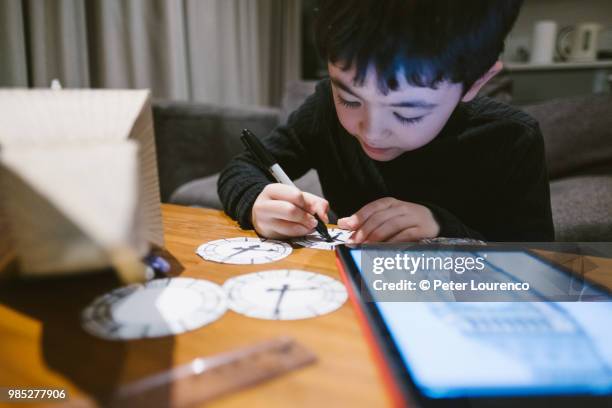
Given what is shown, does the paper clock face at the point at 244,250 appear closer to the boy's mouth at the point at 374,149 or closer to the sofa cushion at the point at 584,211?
the boy's mouth at the point at 374,149

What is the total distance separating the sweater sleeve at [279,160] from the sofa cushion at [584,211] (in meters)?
0.53

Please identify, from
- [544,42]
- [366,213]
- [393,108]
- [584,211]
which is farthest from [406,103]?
[544,42]

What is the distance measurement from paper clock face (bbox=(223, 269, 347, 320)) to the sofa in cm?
68

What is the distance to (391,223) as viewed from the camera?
1.44ft

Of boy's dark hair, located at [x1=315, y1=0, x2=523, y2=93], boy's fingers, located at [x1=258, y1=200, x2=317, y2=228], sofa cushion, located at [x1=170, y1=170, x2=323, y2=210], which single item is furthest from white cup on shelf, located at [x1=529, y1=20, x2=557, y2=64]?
boy's fingers, located at [x1=258, y1=200, x2=317, y2=228]

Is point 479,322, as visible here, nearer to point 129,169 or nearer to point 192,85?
point 129,169

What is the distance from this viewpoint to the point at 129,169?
7.9 inches

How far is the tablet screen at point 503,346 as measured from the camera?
0.22 metres

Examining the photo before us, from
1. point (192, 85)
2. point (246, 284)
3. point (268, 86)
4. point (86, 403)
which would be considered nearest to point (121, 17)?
point (192, 85)

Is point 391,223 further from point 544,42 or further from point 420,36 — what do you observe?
point 544,42

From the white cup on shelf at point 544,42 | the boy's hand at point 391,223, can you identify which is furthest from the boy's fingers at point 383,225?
the white cup on shelf at point 544,42

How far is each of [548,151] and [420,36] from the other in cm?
91

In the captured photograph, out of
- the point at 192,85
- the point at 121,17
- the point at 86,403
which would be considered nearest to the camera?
the point at 86,403

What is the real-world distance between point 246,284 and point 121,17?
146 cm
